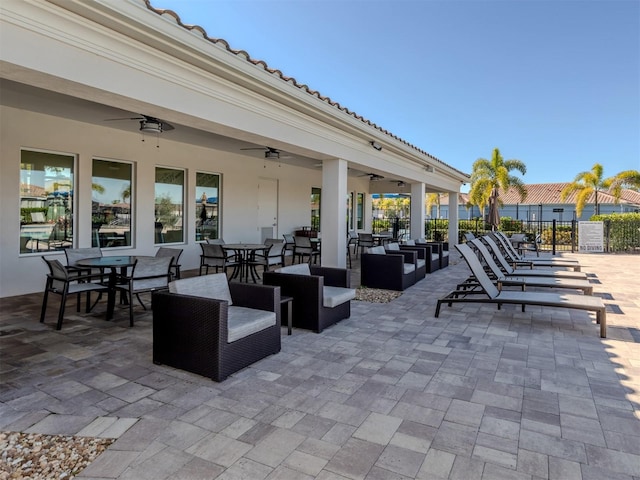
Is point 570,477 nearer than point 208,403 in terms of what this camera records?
Yes

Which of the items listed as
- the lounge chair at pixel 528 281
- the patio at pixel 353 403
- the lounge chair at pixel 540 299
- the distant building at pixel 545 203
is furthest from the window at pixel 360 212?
the distant building at pixel 545 203

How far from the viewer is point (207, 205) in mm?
9945

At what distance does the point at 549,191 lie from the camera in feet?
125

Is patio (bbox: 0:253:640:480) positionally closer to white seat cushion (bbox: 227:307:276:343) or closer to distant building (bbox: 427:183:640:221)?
white seat cushion (bbox: 227:307:276:343)

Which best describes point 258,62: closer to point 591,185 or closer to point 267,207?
point 267,207

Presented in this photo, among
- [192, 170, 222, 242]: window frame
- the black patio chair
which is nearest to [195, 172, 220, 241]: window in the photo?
[192, 170, 222, 242]: window frame

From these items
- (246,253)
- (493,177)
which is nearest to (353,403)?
(246,253)

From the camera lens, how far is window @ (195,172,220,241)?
9.70 metres

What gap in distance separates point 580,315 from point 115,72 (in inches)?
257

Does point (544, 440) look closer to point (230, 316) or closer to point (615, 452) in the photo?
point (615, 452)

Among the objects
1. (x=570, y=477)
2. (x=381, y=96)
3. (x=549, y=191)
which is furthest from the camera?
(x=549, y=191)

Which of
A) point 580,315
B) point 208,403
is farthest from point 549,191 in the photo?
point 208,403

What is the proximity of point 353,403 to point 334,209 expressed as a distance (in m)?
4.70

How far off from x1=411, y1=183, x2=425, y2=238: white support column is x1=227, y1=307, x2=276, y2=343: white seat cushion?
875cm
